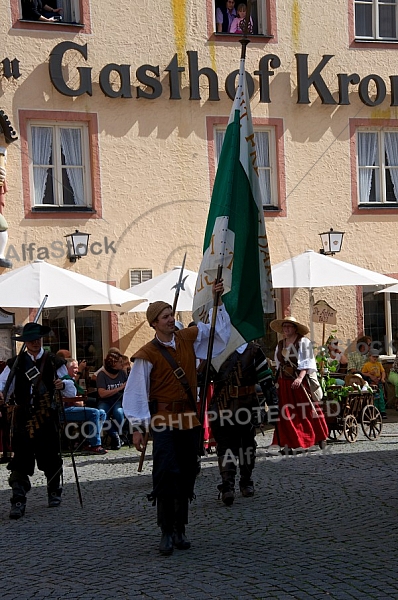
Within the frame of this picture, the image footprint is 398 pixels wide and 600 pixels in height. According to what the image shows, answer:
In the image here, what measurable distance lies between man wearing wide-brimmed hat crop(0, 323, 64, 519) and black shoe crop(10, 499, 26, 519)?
11 centimetres

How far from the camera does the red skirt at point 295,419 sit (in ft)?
45.1

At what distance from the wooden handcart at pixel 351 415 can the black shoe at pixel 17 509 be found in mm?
5629

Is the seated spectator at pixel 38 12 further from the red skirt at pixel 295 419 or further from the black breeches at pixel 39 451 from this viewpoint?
the black breeches at pixel 39 451

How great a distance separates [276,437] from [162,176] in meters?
7.00

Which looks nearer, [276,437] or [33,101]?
[276,437]

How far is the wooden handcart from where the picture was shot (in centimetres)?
1505

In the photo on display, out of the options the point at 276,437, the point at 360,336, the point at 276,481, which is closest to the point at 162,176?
the point at 360,336

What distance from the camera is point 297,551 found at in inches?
312

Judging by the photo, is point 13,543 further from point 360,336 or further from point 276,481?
point 360,336

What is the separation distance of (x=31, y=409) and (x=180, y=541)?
2796 millimetres

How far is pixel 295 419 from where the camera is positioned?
1379 centimetres

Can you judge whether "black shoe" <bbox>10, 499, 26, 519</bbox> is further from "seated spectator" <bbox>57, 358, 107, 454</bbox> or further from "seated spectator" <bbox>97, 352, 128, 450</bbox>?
"seated spectator" <bbox>97, 352, 128, 450</bbox>

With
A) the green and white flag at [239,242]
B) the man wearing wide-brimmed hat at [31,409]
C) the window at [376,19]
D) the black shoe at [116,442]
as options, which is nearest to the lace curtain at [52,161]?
the black shoe at [116,442]

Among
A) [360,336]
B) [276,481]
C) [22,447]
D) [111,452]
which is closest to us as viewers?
[22,447]
